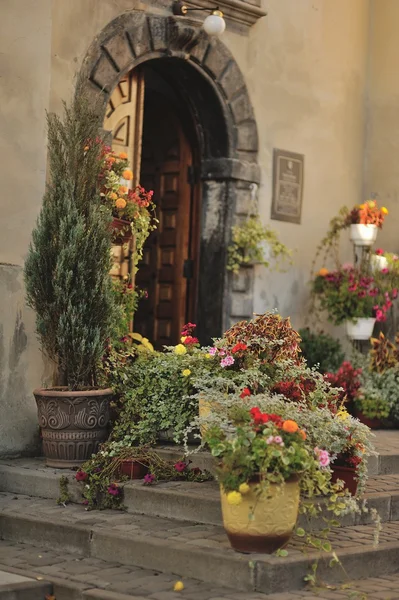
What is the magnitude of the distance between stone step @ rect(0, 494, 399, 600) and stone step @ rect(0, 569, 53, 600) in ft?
2.04

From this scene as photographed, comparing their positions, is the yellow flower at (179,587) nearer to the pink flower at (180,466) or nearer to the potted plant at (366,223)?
the pink flower at (180,466)

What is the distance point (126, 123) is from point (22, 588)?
4935mm

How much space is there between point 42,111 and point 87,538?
3.33m

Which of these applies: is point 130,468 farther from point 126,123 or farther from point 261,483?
point 126,123

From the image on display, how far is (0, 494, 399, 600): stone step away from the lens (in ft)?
18.2

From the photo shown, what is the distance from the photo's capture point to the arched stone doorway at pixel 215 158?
9.84m

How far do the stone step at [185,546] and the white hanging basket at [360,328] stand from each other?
384cm

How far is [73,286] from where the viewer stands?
7527 millimetres

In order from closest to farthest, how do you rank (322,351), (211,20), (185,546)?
(185,546), (211,20), (322,351)

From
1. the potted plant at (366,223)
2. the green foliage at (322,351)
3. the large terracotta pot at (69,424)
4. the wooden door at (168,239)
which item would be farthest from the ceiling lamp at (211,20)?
the large terracotta pot at (69,424)

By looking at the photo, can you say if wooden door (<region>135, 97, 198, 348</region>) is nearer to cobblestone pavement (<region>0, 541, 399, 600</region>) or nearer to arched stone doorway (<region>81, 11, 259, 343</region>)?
arched stone doorway (<region>81, 11, 259, 343</region>)

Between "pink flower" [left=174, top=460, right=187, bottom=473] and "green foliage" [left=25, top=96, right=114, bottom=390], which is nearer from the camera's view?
"pink flower" [left=174, top=460, right=187, bottom=473]

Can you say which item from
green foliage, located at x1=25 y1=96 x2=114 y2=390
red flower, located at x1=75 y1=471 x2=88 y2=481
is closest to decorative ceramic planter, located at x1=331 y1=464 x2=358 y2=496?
red flower, located at x1=75 y1=471 x2=88 y2=481

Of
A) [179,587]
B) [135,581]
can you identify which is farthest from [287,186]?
[179,587]
